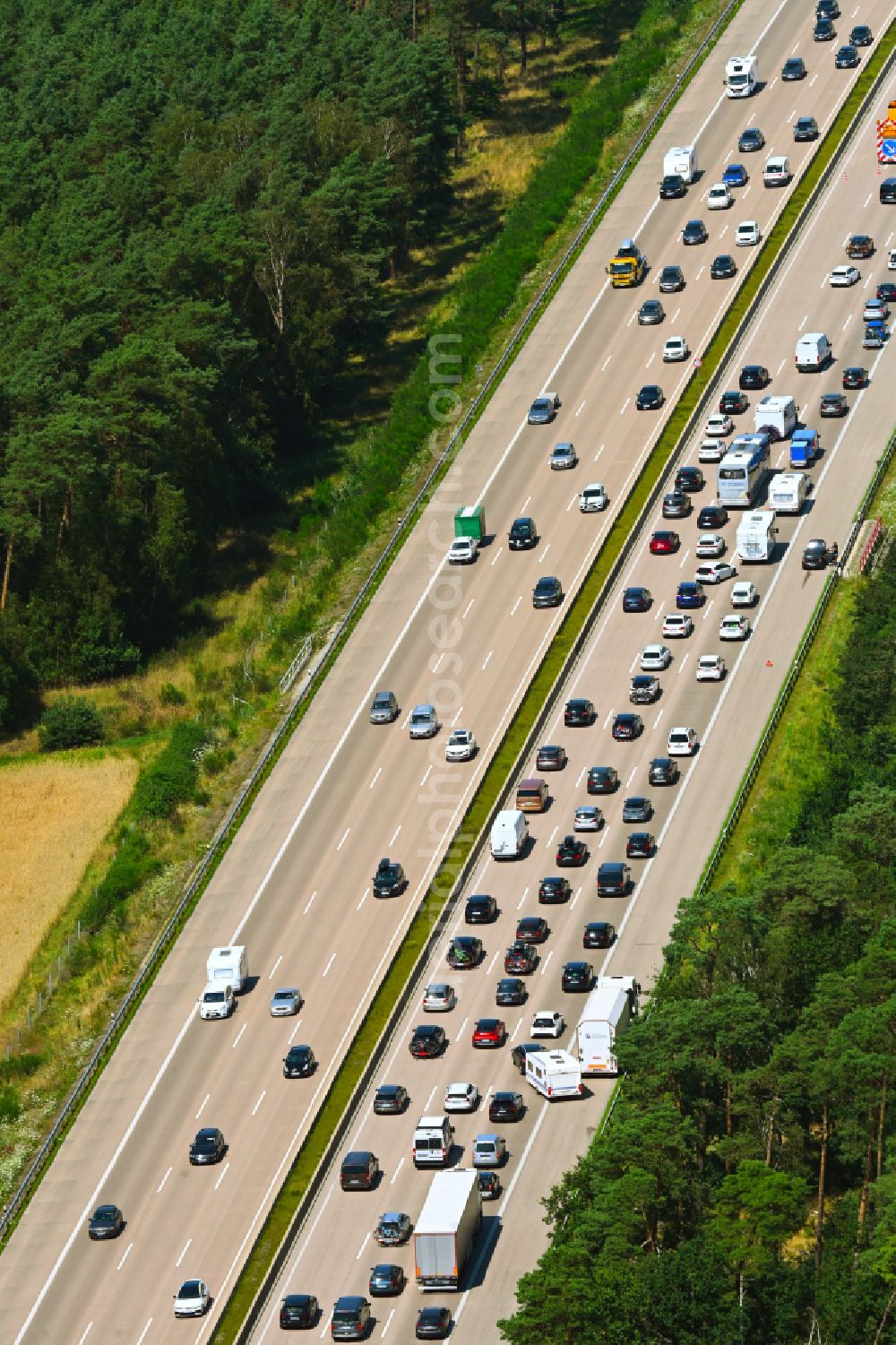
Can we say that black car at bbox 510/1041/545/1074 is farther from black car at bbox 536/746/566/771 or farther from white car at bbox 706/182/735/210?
white car at bbox 706/182/735/210

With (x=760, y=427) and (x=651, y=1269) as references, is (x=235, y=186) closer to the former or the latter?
(x=760, y=427)

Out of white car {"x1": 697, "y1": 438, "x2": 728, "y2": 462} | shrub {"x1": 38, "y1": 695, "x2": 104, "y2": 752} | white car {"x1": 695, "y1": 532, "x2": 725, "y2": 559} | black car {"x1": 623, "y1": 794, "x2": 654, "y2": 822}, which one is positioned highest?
black car {"x1": 623, "y1": 794, "x2": 654, "y2": 822}

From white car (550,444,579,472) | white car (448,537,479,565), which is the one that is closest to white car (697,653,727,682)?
white car (448,537,479,565)

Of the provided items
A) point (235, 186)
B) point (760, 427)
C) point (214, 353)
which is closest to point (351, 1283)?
point (760, 427)

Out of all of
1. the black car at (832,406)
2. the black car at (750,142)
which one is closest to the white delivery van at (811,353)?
the black car at (832,406)

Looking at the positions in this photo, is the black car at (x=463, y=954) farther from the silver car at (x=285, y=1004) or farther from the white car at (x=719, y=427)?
the white car at (x=719, y=427)

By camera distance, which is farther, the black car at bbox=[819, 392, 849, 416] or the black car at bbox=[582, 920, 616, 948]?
the black car at bbox=[819, 392, 849, 416]

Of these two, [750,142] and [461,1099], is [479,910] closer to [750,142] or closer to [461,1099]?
[461,1099]
